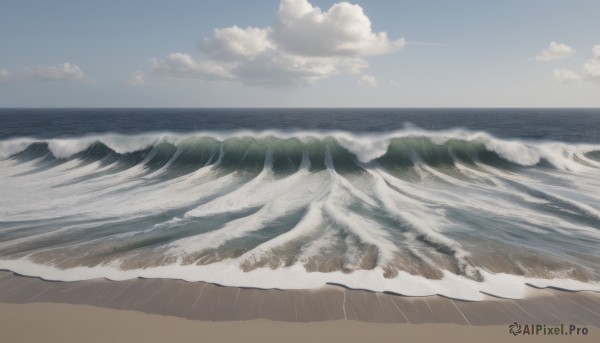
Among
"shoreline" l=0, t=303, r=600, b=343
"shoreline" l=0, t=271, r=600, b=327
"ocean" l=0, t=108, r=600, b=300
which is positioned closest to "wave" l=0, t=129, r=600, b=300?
"ocean" l=0, t=108, r=600, b=300

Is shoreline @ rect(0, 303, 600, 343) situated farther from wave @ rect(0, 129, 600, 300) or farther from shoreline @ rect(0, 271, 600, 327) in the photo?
wave @ rect(0, 129, 600, 300)

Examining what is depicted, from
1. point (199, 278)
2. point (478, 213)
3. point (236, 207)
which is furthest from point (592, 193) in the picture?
point (199, 278)

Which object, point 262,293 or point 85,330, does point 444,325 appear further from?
point 85,330

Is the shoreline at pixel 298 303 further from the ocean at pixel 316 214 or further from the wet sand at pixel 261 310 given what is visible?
the ocean at pixel 316 214

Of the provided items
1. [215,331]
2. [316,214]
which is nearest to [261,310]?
[215,331]

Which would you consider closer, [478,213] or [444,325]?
[444,325]

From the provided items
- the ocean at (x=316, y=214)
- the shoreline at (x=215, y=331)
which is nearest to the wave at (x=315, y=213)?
the ocean at (x=316, y=214)
